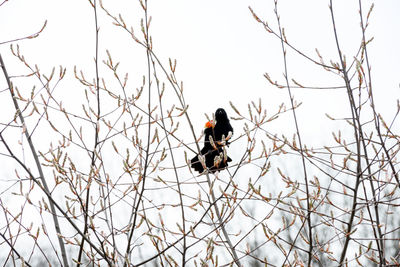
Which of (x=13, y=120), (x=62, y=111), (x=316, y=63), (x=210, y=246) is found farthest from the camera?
(x=62, y=111)

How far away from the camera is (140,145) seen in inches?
106

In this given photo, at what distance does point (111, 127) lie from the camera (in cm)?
302

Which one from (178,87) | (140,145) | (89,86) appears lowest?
(140,145)

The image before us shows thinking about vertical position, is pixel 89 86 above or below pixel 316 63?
above

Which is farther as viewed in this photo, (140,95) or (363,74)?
(140,95)

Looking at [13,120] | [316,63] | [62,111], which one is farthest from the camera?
[62,111]

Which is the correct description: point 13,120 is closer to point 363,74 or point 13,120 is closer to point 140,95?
point 140,95

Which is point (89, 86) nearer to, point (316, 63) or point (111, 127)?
point (111, 127)

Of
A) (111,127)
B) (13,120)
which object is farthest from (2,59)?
(111,127)

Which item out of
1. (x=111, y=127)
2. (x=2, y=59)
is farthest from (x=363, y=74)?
(x=2, y=59)

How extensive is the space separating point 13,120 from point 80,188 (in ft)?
1.77

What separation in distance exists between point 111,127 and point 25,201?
72cm

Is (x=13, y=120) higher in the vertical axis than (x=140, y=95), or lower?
lower

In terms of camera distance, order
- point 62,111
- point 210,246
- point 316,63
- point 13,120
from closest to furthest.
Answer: point 210,246, point 13,120, point 316,63, point 62,111
